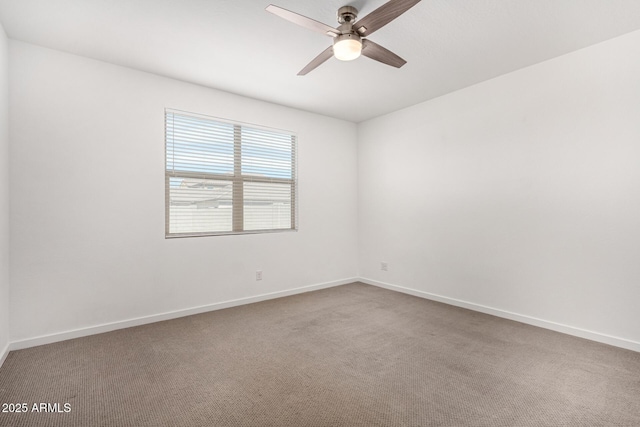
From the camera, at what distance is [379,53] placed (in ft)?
7.95

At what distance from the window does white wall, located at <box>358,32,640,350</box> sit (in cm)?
165

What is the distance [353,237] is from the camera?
5137mm

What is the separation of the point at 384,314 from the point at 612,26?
3259 millimetres

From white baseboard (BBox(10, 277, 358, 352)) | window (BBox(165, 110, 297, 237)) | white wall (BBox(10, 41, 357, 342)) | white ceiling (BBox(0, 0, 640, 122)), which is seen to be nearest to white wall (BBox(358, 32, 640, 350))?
white ceiling (BBox(0, 0, 640, 122))

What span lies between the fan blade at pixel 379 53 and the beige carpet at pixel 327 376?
237 centimetres

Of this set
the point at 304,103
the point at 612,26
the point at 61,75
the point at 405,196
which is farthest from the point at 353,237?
the point at 61,75

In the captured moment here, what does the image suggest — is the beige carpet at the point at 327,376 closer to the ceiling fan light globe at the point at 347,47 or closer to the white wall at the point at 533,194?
the white wall at the point at 533,194

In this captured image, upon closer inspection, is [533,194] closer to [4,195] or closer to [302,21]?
[302,21]

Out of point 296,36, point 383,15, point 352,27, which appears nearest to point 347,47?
point 352,27

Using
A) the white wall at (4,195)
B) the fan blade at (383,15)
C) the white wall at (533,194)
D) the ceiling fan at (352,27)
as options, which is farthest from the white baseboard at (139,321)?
the fan blade at (383,15)

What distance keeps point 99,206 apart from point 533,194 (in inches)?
169

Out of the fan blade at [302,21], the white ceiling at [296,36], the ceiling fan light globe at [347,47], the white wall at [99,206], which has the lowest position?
the white wall at [99,206]

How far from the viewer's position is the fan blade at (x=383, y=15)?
1.84 metres

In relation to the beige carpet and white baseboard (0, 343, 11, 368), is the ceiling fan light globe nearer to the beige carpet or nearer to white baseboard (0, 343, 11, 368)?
the beige carpet
